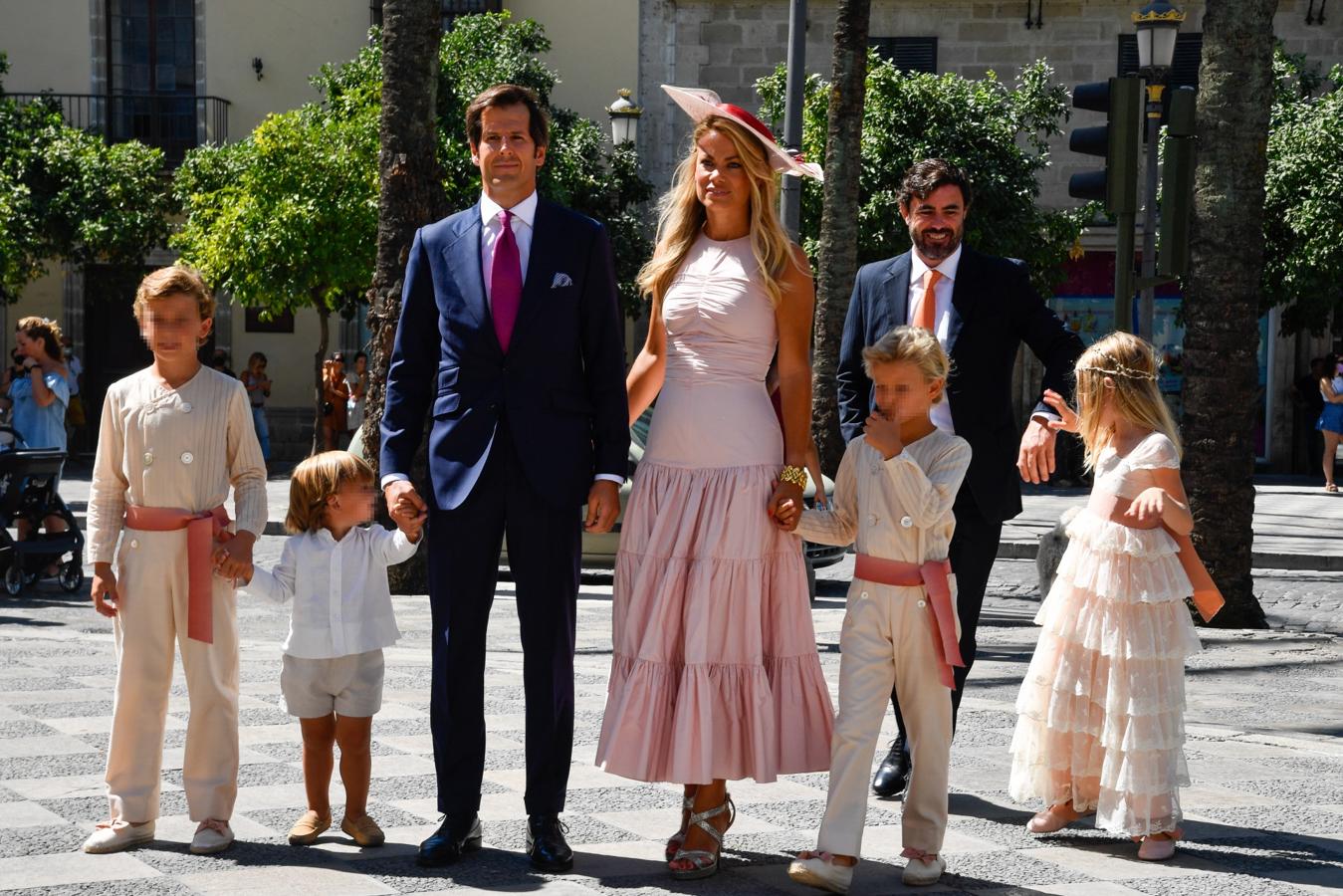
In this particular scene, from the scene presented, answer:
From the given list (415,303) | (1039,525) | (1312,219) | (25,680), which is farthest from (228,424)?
(1312,219)

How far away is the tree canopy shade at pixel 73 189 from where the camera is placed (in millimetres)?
25922

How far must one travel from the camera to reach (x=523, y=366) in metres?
4.90

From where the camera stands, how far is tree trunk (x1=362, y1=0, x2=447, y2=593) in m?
11.4

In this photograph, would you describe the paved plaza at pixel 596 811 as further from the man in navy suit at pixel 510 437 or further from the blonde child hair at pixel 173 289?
the blonde child hair at pixel 173 289

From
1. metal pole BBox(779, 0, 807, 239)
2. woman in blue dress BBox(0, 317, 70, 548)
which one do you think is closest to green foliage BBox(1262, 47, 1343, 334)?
metal pole BBox(779, 0, 807, 239)

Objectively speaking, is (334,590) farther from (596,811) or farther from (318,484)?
(596,811)

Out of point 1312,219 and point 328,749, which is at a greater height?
point 1312,219

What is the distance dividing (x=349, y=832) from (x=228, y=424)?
4.09ft

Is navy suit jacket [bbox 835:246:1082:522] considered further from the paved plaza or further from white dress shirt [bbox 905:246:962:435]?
the paved plaza

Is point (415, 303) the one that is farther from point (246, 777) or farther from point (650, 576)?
point (246, 777)

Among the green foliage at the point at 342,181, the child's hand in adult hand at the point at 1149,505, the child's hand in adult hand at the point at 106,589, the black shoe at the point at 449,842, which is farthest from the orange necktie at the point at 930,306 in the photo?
the green foliage at the point at 342,181

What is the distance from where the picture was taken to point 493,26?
26.0 meters

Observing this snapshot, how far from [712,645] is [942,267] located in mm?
1661

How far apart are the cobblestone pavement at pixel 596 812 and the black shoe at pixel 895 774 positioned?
0.12 metres
